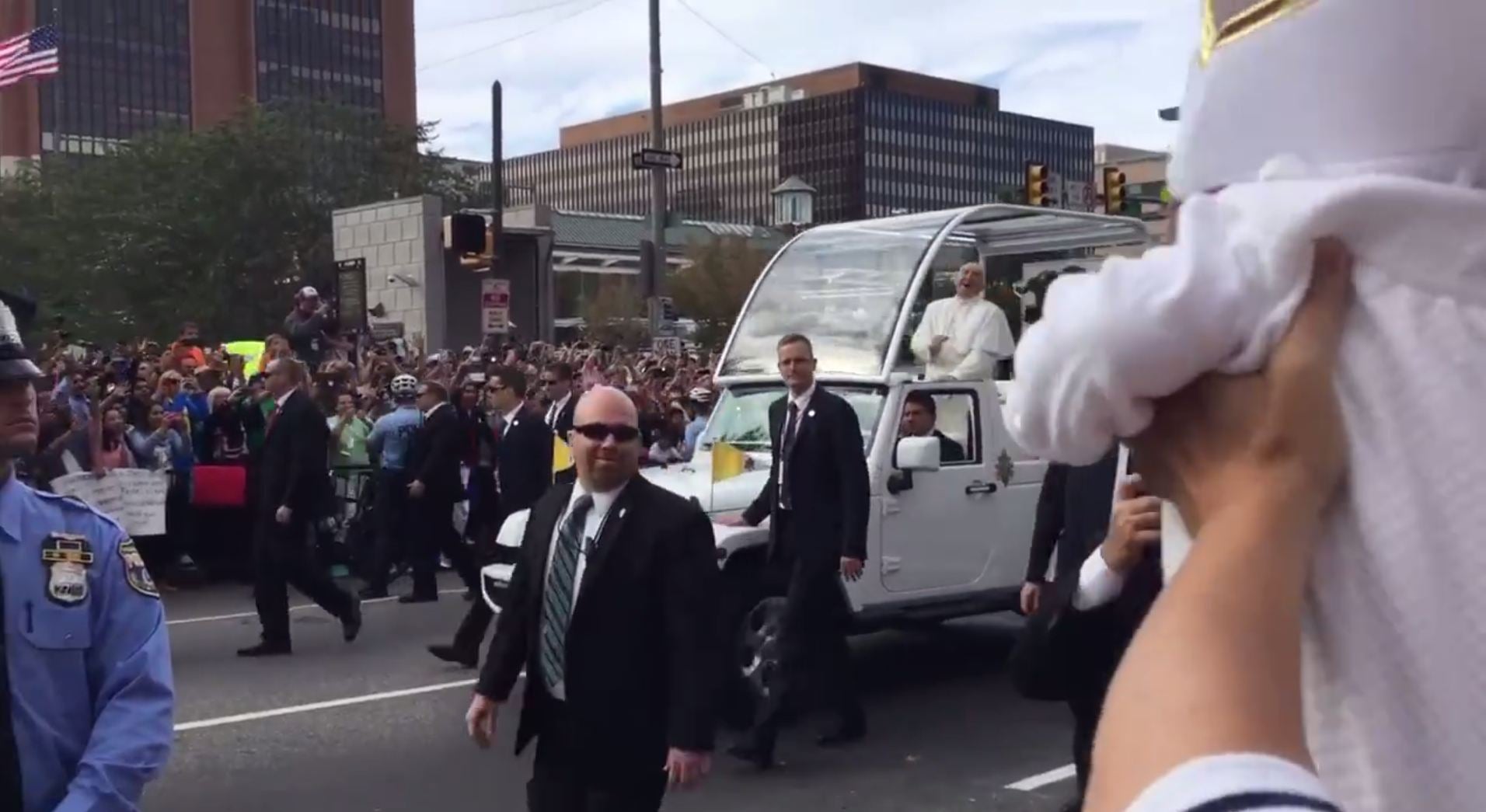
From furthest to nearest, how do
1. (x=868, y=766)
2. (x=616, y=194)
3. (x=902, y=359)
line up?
(x=616, y=194) < (x=902, y=359) < (x=868, y=766)

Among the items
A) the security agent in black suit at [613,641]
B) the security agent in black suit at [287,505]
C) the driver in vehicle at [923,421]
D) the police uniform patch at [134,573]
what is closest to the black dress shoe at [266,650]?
the security agent in black suit at [287,505]

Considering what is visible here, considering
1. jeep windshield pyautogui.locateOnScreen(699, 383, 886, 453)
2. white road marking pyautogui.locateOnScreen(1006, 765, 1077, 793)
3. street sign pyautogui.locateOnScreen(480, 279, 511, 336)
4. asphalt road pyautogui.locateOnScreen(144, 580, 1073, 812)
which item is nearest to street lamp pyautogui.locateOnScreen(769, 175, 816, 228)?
street sign pyautogui.locateOnScreen(480, 279, 511, 336)

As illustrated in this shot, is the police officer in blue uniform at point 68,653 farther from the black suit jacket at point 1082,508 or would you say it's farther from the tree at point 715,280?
the tree at point 715,280

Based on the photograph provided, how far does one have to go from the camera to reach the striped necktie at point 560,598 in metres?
4.24

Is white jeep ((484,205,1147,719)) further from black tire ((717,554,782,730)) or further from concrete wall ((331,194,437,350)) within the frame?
concrete wall ((331,194,437,350))

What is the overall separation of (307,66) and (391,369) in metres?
84.8

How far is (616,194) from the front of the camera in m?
119

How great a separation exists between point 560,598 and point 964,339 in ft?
17.4

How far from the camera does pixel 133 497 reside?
12.3 metres

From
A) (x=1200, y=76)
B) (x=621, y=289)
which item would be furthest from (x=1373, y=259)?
(x=621, y=289)

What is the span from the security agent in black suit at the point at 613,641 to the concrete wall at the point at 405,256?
21.1m

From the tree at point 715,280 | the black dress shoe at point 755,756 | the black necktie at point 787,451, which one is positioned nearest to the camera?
the black dress shoe at point 755,756

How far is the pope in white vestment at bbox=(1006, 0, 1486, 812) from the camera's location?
0.85 m

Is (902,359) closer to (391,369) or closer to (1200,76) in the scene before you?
(1200,76)
